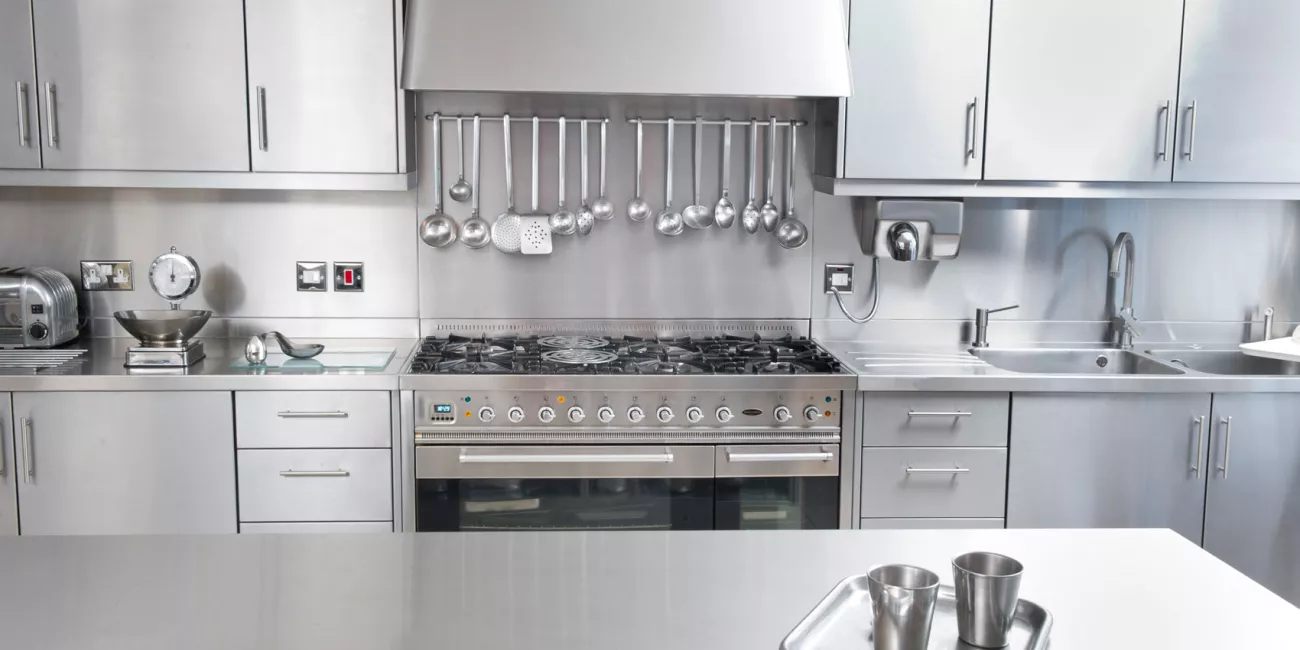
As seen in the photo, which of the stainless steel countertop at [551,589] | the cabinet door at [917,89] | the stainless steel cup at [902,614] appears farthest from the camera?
the cabinet door at [917,89]

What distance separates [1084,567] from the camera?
1.58 m

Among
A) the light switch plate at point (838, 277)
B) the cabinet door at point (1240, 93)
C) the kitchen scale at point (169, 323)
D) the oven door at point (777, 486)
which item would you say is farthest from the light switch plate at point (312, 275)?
the cabinet door at point (1240, 93)

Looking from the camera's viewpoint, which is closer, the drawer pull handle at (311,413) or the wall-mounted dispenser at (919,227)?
the drawer pull handle at (311,413)

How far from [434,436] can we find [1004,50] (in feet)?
6.28

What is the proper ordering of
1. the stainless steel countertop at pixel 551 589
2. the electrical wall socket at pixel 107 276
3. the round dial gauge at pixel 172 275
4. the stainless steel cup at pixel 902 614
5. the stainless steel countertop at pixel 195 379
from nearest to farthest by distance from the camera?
the stainless steel cup at pixel 902 614 < the stainless steel countertop at pixel 551 589 < the stainless steel countertop at pixel 195 379 < the round dial gauge at pixel 172 275 < the electrical wall socket at pixel 107 276

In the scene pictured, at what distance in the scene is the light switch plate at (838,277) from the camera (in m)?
3.59

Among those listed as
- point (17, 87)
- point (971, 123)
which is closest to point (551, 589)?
point (971, 123)

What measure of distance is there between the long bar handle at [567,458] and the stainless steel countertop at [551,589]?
1.28m

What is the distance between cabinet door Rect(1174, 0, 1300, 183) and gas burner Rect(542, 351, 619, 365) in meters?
1.73

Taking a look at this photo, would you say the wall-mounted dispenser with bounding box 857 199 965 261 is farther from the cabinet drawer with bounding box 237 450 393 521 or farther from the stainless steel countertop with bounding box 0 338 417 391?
the cabinet drawer with bounding box 237 450 393 521

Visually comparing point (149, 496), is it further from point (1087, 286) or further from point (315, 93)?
point (1087, 286)

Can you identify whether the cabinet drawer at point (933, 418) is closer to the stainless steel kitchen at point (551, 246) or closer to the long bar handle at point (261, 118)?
the stainless steel kitchen at point (551, 246)

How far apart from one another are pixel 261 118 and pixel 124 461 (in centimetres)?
99

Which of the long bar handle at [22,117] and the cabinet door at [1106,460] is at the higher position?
the long bar handle at [22,117]
